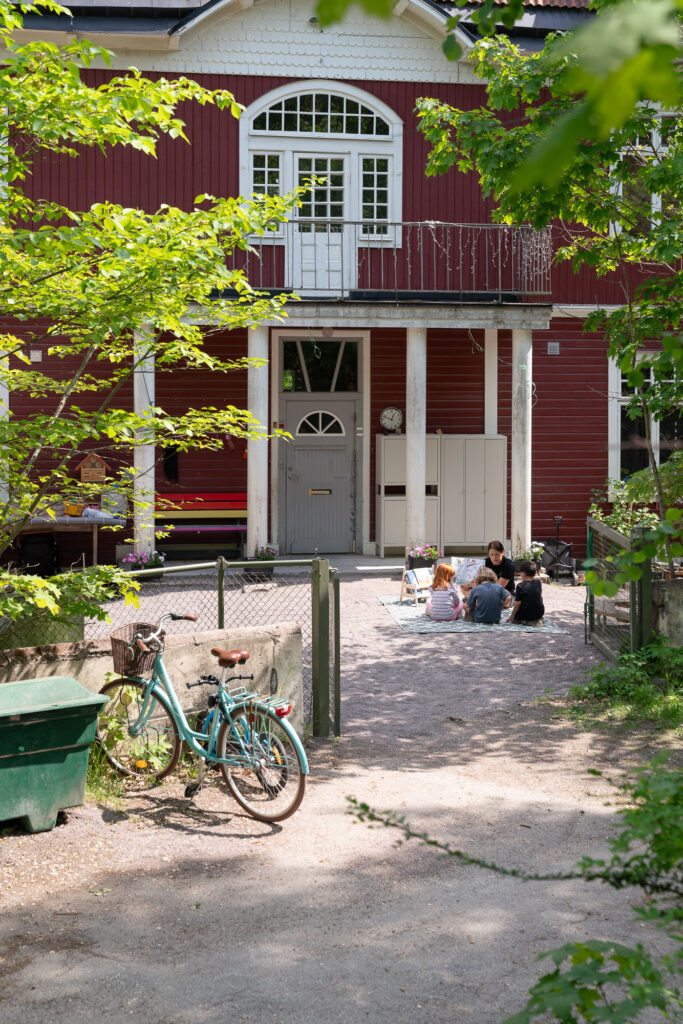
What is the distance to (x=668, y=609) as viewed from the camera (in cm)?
916

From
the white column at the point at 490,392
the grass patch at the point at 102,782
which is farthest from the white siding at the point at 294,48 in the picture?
the grass patch at the point at 102,782

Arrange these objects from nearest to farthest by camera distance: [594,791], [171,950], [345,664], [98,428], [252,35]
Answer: [171,950], [98,428], [594,791], [345,664], [252,35]

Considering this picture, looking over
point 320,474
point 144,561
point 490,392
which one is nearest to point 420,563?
point 320,474

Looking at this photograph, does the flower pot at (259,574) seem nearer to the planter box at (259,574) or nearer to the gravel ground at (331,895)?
the planter box at (259,574)

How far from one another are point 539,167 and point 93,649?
6.45 metres

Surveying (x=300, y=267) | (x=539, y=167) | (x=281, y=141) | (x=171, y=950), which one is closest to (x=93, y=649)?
(x=171, y=950)

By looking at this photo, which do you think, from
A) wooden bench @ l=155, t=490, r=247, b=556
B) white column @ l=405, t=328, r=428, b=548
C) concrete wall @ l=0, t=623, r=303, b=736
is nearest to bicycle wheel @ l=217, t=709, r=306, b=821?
concrete wall @ l=0, t=623, r=303, b=736

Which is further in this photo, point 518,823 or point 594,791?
point 594,791

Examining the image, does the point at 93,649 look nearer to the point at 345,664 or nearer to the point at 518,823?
the point at 518,823

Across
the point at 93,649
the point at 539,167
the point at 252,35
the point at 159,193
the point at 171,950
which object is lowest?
the point at 171,950

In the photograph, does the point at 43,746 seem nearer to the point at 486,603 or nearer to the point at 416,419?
the point at 486,603

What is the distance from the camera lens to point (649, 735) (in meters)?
7.84

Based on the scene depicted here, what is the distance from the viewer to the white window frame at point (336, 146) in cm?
1664

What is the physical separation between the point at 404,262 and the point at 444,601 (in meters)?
6.86
